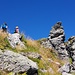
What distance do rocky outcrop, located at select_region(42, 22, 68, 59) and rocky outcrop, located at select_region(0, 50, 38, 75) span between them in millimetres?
20242

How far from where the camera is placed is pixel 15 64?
29156 millimetres

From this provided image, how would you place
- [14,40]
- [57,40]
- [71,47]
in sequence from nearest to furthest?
[14,40], [71,47], [57,40]

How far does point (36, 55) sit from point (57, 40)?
17.8m

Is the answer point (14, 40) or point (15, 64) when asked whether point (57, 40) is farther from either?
point (15, 64)

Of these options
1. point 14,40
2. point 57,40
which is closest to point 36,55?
point 14,40

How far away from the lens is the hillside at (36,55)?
29.1 meters

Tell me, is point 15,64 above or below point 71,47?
below

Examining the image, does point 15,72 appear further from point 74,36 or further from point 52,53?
point 74,36

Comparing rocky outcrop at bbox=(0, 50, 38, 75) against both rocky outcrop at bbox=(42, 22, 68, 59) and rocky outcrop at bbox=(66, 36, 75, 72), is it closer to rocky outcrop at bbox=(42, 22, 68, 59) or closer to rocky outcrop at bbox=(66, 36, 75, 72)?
rocky outcrop at bbox=(66, 36, 75, 72)

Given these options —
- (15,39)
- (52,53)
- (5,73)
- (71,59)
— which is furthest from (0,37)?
(71,59)

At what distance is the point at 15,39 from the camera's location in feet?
127

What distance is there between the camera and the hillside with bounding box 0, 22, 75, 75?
2912 centimetres

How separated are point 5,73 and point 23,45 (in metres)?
12.2

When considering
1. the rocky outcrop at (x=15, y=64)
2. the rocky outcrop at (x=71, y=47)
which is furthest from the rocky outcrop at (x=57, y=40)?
the rocky outcrop at (x=15, y=64)
